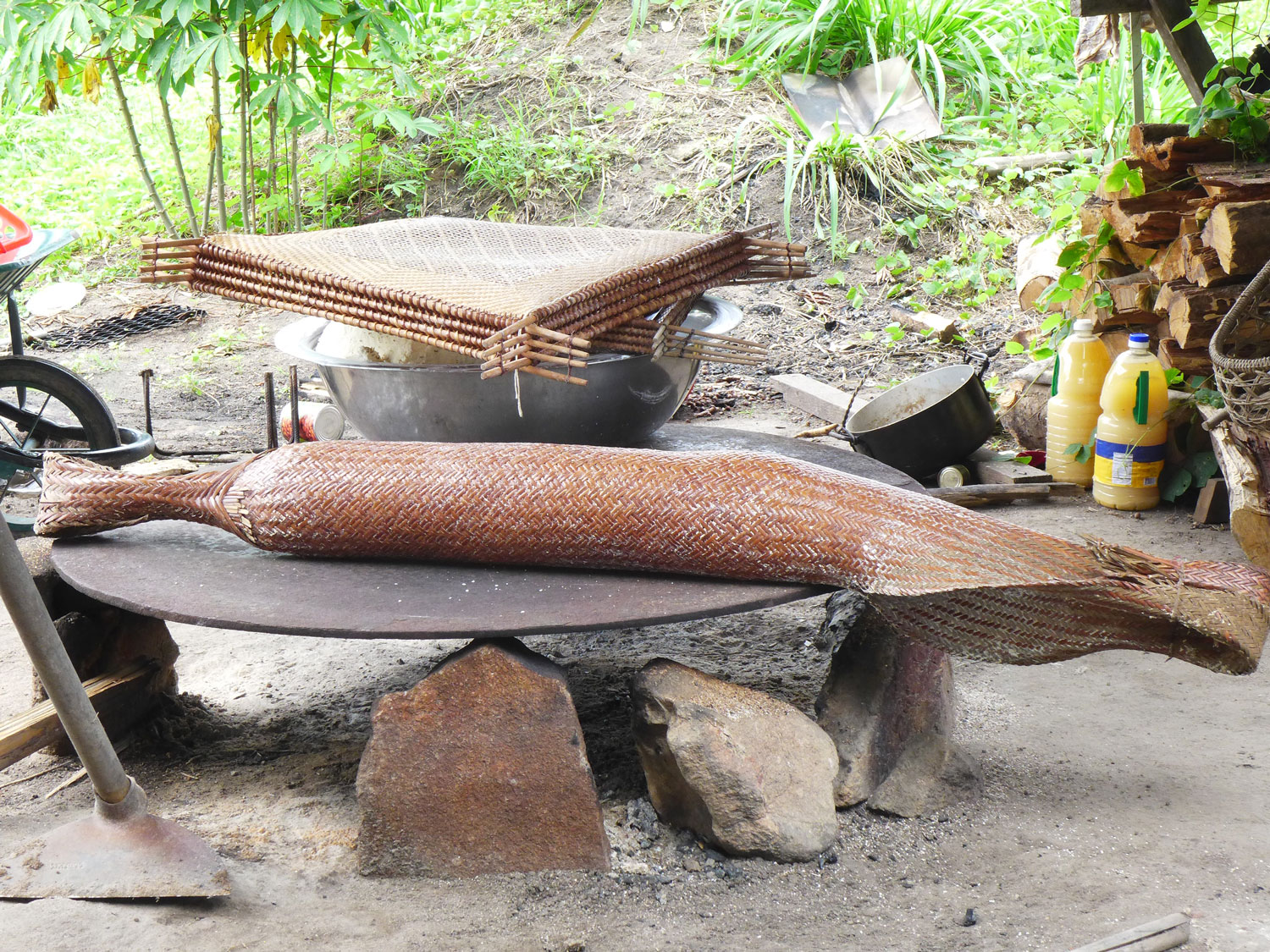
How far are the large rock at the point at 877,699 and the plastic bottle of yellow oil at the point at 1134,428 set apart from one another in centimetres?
182

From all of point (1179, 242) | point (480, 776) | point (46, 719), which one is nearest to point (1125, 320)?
point (1179, 242)

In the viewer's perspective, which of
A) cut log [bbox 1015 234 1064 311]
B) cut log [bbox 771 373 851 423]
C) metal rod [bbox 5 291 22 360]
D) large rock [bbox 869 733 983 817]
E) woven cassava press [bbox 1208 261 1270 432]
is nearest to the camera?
large rock [bbox 869 733 983 817]

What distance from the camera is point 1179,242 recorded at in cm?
350

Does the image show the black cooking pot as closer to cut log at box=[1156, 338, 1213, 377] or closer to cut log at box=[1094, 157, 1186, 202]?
cut log at box=[1156, 338, 1213, 377]

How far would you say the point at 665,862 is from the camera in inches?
75.4

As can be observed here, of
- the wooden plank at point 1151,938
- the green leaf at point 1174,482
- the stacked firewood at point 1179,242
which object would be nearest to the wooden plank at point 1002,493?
the green leaf at point 1174,482

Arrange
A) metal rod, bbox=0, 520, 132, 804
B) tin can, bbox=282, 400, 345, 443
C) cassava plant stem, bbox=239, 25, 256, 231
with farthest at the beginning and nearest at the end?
1. cassava plant stem, bbox=239, 25, 256, 231
2. tin can, bbox=282, 400, 345, 443
3. metal rod, bbox=0, 520, 132, 804

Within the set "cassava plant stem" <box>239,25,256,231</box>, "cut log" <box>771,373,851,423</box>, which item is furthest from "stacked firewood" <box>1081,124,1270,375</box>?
"cassava plant stem" <box>239,25,256,231</box>

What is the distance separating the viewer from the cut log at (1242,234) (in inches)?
122

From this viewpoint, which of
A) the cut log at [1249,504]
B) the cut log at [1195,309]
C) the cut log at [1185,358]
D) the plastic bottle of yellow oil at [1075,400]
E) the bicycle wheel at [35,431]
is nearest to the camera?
the cut log at [1249,504]

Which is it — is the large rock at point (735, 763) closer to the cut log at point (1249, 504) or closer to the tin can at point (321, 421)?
the tin can at point (321, 421)

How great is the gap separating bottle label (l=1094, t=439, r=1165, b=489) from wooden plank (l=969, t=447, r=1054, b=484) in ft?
0.96

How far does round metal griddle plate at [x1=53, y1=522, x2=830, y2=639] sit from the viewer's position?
5.63 feet

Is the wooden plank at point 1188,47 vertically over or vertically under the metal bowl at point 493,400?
over
